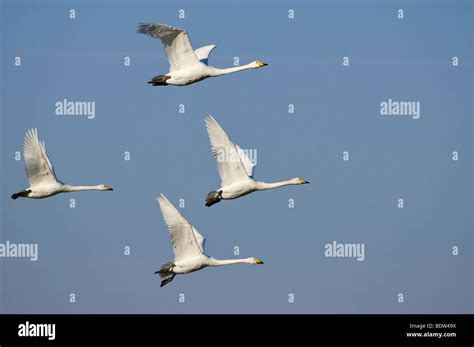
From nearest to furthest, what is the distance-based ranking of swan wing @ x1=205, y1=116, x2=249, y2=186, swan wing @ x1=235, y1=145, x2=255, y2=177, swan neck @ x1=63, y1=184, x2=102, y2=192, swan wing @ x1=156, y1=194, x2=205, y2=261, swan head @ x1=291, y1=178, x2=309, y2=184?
swan wing @ x1=156, y1=194, x2=205, y2=261 < swan wing @ x1=205, y1=116, x2=249, y2=186 < swan wing @ x1=235, y1=145, x2=255, y2=177 < swan neck @ x1=63, y1=184, x2=102, y2=192 < swan head @ x1=291, y1=178, x2=309, y2=184

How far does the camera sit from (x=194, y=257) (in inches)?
1916

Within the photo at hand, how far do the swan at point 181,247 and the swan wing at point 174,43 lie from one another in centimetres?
453

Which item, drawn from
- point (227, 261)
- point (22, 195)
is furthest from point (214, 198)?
point (22, 195)

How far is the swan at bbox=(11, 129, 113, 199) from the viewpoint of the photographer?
50.2 meters

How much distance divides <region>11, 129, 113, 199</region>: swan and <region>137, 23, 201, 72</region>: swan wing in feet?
16.1

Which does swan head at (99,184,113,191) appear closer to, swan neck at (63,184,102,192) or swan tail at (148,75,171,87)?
swan neck at (63,184,102,192)

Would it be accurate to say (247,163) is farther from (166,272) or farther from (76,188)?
(76,188)

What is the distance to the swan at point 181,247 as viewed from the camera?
157 feet

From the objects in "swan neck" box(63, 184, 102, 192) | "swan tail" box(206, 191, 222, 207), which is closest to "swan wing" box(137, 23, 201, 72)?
"swan tail" box(206, 191, 222, 207)

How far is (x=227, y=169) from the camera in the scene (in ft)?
162

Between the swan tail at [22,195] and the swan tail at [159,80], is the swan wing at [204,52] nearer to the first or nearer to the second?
the swan tail at [159,80]

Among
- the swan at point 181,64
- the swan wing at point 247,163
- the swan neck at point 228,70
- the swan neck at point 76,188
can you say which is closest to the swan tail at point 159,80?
the swan at point 181,64
